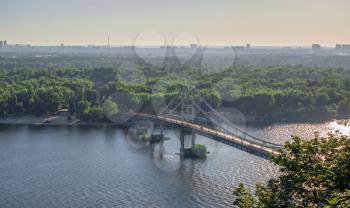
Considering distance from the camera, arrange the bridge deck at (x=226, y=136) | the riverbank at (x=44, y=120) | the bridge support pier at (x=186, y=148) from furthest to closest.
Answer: the riverbank at (x=44, y=120) < the bridge support pier at (x=186, y=148) < the bridge deck at (x=226, y=136)

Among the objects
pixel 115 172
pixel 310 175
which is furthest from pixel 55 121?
pixel 310 175

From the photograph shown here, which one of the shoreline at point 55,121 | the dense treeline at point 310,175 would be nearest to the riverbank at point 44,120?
the shoreline at point 55,121

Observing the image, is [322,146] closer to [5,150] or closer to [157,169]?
[157,169]

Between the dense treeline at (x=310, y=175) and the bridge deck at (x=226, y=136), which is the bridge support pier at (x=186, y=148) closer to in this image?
the bridge deck at (x=226, y=136)

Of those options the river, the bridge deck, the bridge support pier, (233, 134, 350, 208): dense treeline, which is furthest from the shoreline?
(233, 134, 350, 208): dense treeline

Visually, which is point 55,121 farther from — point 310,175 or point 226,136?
point 310,175

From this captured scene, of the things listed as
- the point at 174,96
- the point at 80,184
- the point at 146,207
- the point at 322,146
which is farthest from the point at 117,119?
the point at 322,146

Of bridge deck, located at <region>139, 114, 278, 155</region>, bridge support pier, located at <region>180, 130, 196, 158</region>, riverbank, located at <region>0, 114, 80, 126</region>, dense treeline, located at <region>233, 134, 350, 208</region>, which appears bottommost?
riverbank, located at <region>0, 114, 80, 126</region>

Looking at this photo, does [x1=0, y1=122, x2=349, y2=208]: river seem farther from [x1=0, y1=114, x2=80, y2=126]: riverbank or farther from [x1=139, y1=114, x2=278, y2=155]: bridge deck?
[x1=0, y1=114, x2=80, y2=126]: riverbank
